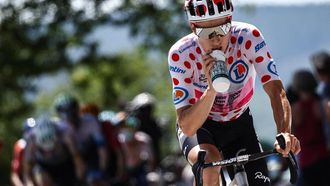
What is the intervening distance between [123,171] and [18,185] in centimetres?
166

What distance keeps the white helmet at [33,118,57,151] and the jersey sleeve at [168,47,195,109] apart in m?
5.87

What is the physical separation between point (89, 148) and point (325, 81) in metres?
4.37

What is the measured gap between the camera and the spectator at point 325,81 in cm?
1122

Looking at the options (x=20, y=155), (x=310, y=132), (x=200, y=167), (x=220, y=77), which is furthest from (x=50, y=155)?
(x=220, y=77)

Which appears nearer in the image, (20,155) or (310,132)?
(310,132)

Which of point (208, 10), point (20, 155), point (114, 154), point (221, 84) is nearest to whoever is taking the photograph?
point (221, 84)

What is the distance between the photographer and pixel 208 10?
7078 mm

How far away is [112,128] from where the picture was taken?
15.0 m

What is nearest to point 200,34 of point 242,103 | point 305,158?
point 242,103

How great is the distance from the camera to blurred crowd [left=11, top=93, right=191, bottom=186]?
13414 millimetres

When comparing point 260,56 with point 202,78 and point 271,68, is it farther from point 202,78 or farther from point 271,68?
point 202,78

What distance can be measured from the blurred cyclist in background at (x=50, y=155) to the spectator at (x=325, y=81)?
3.52 m

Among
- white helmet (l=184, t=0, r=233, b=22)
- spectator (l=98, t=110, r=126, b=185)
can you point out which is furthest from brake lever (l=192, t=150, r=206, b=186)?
spectator (l=98, t=110, r=126, b=185)

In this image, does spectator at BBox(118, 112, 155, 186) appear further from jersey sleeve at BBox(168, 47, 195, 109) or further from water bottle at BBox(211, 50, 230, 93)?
water bottle at BBox(211, 50, 230, 93)
